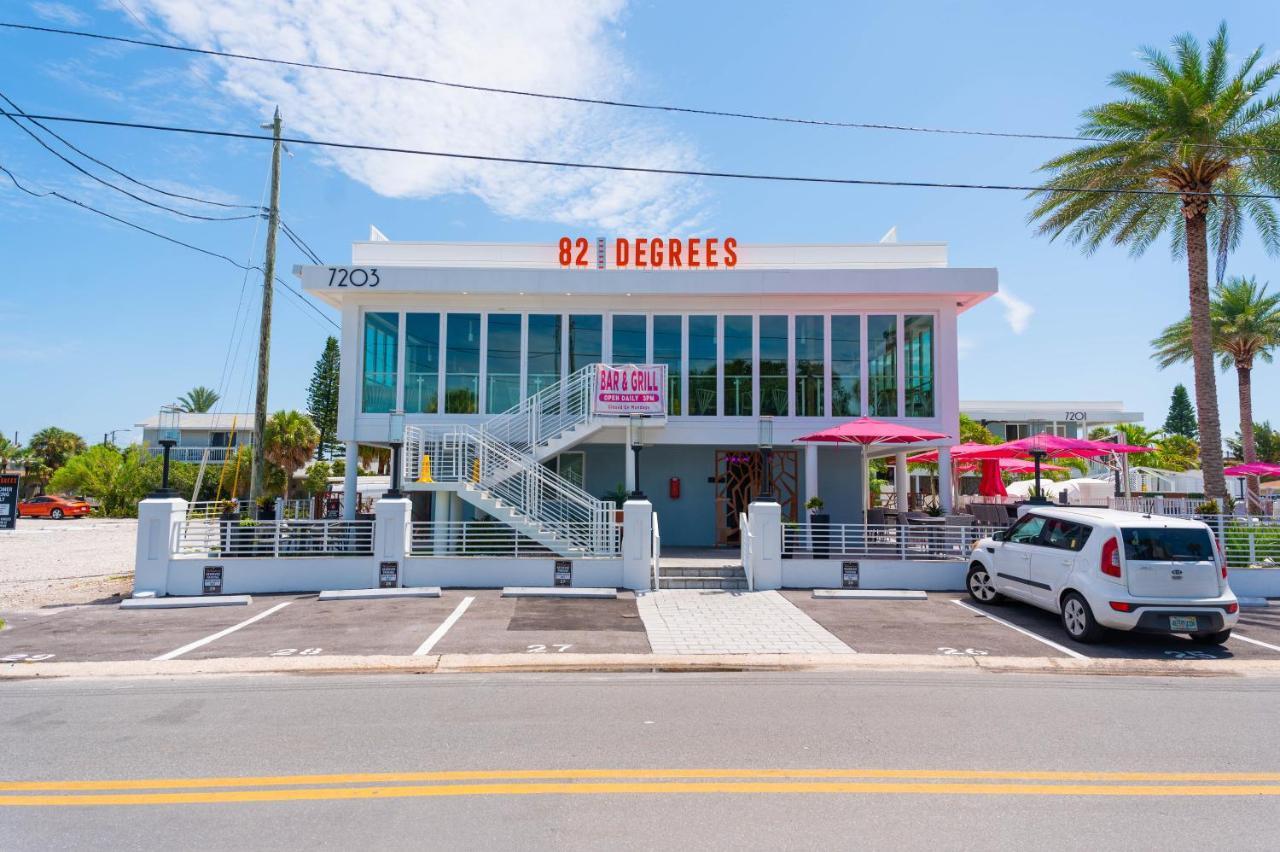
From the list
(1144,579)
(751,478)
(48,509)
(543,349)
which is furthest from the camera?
(48,509)

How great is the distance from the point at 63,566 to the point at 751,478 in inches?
685

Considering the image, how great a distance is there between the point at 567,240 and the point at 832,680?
13476 mm

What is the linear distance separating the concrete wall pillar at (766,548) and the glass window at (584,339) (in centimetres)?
627

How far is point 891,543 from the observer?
13.9m

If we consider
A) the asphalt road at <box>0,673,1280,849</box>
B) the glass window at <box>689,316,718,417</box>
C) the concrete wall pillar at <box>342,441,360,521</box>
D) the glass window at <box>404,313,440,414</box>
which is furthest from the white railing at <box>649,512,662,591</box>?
the concrete wall pillar at <box>342,441,360,521</box>

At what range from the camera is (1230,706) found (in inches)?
274

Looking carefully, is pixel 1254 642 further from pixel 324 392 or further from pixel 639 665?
pixel 324 392

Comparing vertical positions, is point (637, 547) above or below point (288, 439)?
below

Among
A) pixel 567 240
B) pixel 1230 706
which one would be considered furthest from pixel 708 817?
pixel 567 240

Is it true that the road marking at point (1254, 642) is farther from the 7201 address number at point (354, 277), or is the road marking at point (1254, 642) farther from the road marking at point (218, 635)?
the 7201 address number at point (354, 277)

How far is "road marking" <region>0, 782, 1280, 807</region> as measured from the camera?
464 centimetres

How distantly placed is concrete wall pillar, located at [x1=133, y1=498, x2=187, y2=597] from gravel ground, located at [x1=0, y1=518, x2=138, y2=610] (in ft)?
3.39

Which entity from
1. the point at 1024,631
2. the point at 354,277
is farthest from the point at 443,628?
Result: the point at 354,277

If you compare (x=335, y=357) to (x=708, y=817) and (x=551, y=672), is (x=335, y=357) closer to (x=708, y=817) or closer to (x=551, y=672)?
(x=551, y=672)
